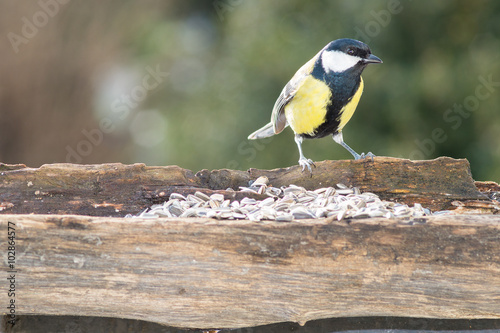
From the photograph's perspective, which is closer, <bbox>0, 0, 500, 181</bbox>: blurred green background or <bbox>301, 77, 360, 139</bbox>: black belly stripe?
<bbox>301, 77, 360, 139</bbox>: black belly stripe

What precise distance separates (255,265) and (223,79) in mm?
2666

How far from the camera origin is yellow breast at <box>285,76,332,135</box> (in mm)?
2254

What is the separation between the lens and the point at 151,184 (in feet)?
6.59

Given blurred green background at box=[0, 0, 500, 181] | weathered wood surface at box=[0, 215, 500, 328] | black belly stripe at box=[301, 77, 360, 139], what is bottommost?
weathered wood surface at box=[0, 215, 500, 328]

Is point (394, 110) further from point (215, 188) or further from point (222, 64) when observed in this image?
point (215, 188)

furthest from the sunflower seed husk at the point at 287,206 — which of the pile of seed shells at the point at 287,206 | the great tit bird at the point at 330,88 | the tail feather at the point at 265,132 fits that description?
the tail feather at the point at 265,132

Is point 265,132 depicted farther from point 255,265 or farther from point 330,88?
point 255,265

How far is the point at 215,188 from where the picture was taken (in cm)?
211

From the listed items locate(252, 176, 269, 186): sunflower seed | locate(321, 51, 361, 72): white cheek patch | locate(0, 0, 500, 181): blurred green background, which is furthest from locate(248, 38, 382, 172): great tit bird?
locate(0, 0, 500, 181): blurred green background

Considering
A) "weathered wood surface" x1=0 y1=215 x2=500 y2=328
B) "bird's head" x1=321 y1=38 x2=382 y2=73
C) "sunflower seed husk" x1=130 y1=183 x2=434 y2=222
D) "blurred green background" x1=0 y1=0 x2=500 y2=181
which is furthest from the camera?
"blurred green background" x1=0 y1=0 x2=500 y2=181

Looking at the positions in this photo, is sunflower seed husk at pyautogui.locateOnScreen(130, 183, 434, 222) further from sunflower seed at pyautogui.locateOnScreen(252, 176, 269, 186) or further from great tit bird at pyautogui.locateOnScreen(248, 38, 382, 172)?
great tit bird at pyautogui.locateOnScreen(248, 38, 382, 172)

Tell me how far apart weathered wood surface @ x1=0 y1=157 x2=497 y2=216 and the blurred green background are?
143 cm

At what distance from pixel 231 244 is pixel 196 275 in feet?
0.38

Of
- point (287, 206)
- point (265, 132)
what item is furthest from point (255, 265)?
point (265, 132)
